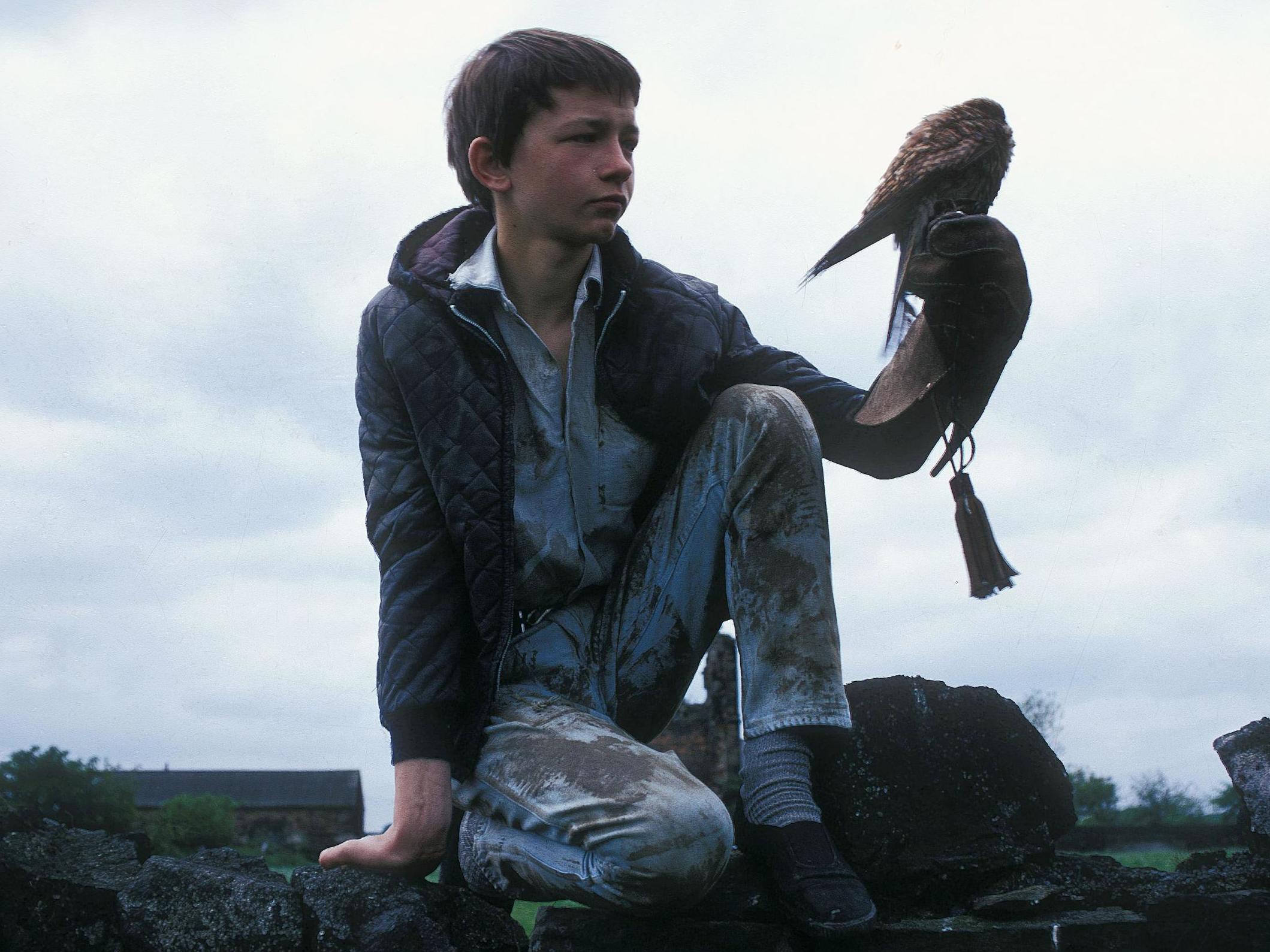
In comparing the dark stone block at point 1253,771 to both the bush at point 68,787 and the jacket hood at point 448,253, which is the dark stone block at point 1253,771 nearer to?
the jacket hood at point 448,253

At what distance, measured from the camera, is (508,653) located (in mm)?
2395

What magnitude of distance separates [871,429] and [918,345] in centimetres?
21

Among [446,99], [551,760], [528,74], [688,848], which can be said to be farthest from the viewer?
[446,99]

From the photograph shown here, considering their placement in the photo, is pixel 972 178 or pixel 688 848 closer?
pixel 688 848

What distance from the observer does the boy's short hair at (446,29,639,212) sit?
2398 mm

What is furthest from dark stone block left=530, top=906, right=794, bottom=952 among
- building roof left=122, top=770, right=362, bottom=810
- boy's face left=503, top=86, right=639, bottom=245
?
building roof left=122, top=770, right=362, bottom=810

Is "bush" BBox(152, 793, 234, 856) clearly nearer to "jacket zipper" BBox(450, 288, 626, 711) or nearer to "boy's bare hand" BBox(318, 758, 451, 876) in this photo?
"boy's bare hand" BBox(318, 758, 451, 876)

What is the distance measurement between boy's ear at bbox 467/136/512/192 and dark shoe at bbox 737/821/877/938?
145cm

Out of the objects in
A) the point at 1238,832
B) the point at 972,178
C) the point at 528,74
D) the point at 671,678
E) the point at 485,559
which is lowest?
the point at 1238,832

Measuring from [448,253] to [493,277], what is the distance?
16 centimetres

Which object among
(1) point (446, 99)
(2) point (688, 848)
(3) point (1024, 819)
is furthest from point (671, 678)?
(1) point (446, 99)

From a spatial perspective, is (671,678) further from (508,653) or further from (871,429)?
(871,429)

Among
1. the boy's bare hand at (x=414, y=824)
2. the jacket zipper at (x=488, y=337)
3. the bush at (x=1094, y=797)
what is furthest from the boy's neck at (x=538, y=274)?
the bush at (x=1094, y=797)

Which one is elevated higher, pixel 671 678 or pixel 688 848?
pixel 671 678
